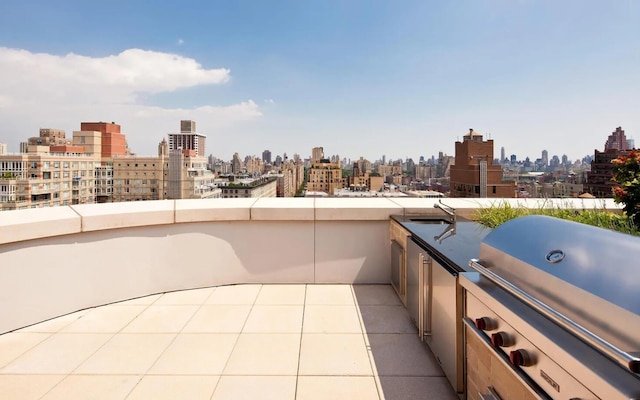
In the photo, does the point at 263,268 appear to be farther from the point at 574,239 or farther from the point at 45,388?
the point at 574,239

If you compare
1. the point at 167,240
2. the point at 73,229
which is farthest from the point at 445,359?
the point at 73,229

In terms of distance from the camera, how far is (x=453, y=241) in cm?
252

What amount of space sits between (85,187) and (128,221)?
154ft

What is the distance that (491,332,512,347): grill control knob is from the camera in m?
1.33

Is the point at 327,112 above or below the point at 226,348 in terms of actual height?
A: above

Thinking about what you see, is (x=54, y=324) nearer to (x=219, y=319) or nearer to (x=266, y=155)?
(x=219, y=319)

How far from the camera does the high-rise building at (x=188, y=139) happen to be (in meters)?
63.4

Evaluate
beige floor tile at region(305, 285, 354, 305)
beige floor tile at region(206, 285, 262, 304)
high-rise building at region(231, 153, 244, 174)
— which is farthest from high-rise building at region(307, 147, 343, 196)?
beige floor tile at region(206, 285, 262, 304)

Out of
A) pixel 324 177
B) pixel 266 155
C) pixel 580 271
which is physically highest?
pixel 266 155

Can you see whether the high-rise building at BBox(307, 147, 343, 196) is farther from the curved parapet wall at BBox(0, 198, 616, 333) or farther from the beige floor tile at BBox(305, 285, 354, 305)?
the beige floor tile at BBox(305, 285, 354, 305)

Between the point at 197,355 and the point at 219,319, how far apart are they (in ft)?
1.95

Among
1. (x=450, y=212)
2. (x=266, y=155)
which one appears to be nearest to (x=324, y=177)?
(x=450, y=212)

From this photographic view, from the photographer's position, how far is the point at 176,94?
31.7 m

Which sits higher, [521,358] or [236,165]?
[236,165]
